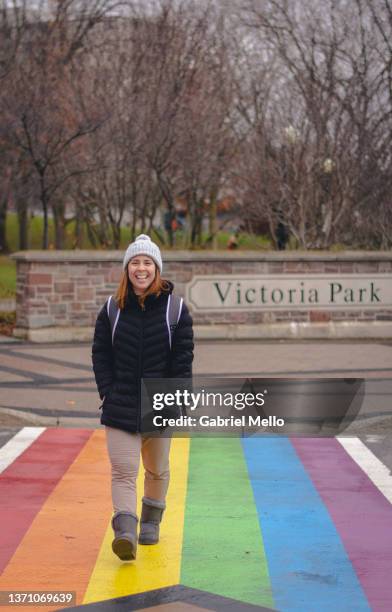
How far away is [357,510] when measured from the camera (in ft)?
27.6

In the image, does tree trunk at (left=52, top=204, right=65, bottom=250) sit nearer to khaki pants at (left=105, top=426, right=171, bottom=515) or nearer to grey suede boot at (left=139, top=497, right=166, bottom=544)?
grey suede boot at (left=139, top=497, right=166, bottom=544)

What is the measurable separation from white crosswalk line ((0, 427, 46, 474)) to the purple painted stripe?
2514 millimetres

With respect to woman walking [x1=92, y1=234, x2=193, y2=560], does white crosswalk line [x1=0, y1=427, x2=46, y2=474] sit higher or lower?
lower

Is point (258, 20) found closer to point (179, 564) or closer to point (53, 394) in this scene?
point (53, 394)

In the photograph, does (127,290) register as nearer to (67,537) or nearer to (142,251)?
(142,251)

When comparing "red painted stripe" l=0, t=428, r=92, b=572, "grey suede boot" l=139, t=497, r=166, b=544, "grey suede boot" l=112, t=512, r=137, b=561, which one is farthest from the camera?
"red painted stripe" l=0, t=428, r=92, b=572

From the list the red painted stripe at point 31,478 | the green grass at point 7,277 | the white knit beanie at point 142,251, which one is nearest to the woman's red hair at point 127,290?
the white knit beanie at point 142,251

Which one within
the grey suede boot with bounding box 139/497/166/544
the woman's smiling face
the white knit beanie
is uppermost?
the white knit beanie

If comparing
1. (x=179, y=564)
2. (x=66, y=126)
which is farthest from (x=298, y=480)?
(x=66, y=126)

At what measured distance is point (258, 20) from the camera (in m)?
30.7

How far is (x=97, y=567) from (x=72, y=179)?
73.4 ft

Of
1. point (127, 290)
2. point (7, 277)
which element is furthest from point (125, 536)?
point (7, 277)

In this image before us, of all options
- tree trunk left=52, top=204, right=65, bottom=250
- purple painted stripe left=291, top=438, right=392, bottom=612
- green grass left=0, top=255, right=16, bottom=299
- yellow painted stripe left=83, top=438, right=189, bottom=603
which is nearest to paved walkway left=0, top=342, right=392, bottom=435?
purple painted stripe left=291, top=438, right=392, bottom=612

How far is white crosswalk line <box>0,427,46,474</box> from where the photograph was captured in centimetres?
1034
